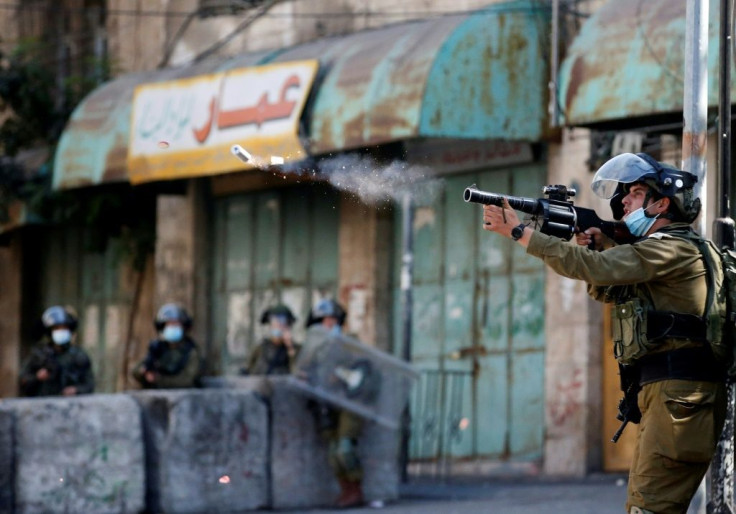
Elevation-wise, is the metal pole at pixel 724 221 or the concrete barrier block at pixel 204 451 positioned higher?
the metal pole at pixel 724 221

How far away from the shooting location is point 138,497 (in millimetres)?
12391

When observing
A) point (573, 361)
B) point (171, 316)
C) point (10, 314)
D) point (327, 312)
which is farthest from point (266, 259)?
point (10, 314)

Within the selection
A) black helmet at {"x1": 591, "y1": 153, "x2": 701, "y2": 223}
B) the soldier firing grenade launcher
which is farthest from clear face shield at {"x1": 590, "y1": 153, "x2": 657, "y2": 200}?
the soldier firing grenade launcher

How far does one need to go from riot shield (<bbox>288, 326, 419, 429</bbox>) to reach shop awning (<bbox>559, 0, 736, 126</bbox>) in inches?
103

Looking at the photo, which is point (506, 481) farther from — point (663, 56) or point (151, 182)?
point (151, 182)

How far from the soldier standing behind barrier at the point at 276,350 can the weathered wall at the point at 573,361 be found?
8.30ft

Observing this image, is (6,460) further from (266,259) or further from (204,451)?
(266,259)

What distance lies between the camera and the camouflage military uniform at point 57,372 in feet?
47.6

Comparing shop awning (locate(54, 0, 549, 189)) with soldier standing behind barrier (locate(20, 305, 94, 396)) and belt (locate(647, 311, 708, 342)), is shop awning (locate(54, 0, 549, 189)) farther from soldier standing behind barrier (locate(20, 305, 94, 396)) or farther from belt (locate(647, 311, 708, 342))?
belt (locate(647, 311, 708, 342))

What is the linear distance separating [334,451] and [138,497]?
1644 millimetres

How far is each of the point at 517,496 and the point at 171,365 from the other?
3.20m

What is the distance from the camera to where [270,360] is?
15023mm

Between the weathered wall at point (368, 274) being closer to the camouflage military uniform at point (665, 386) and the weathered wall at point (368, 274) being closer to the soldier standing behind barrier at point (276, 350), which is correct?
the soldier standing behind barrier at point (276, 350)

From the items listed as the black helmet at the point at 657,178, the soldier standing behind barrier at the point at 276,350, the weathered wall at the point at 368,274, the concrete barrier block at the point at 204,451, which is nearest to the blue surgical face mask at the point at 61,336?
the soldier standing behind barrier at the point at 276,350
